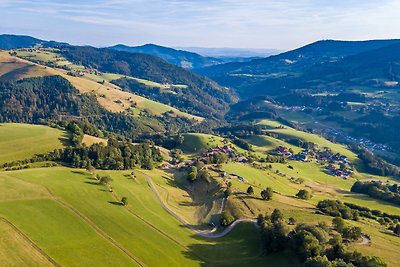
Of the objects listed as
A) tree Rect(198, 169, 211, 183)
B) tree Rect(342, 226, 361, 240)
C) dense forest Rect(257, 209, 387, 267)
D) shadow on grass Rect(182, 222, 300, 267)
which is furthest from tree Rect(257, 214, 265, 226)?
tree Rect(198, 169, 211, 183)

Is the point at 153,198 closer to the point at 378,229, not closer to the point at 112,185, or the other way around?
the point at 112,185

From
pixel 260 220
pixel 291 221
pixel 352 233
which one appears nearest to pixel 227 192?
pixel 260 220

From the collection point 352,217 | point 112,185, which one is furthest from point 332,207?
point 112,185

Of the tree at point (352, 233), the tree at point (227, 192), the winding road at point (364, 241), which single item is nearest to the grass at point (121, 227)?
the tree at point (352, 233)

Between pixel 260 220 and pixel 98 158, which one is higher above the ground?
pixel 98 158

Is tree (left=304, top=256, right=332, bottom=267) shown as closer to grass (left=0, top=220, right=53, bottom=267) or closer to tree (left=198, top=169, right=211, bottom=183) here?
grass (left=0, top=220, right=53, bottom=267)

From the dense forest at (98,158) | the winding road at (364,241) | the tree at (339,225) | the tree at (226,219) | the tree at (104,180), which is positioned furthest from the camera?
the dense forest at (98,158)

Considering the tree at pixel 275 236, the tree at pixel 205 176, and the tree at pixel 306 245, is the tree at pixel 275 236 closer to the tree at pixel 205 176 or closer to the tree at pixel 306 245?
the tree at pixel 306 245

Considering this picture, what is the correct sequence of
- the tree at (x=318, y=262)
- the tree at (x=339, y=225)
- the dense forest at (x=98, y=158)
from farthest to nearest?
the dense forest at (x=98, y=158)
the tree at (x=339, y=225)
the tree at (x=318, y=262)

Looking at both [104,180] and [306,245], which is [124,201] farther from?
[306,245]

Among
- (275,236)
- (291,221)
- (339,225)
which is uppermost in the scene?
(275,236)

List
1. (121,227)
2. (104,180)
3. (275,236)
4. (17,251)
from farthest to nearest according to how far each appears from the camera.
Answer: (104,180), (121,227), (275,236), (17,251)
